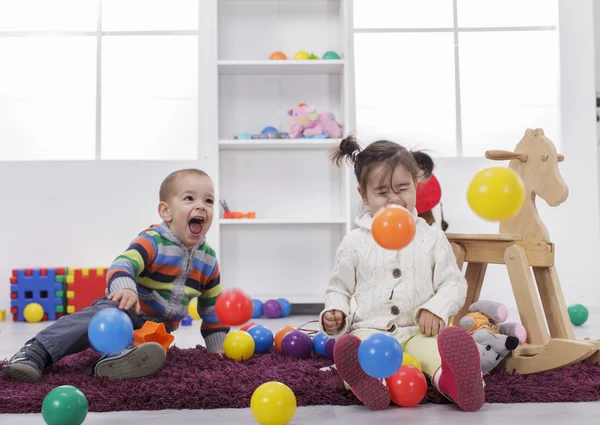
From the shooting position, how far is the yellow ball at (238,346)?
1.75 metres

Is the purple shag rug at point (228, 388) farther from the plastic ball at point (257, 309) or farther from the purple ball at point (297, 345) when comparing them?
the plastic ball at point (257, 309)

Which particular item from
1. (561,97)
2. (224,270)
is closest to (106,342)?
(224,270)

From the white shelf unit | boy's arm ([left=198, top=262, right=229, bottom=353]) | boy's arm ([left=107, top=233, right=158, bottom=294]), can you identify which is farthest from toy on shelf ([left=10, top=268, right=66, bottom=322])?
boy's arm ([left=107, top=233, right=158, bottom=294])

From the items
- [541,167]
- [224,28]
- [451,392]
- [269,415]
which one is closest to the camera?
[269,415]

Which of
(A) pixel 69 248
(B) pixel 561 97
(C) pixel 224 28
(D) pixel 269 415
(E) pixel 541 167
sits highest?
(C) pixel 224 28

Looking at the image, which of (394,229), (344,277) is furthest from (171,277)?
(394,229)

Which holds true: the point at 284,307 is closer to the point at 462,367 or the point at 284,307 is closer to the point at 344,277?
the point at 344,277

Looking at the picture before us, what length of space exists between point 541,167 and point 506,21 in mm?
2082

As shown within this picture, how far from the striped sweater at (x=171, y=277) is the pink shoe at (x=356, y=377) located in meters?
0.68

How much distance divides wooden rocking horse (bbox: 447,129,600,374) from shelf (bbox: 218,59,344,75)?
1.66m

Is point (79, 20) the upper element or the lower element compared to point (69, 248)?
upper

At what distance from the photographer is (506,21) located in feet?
11.6

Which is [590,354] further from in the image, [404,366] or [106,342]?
[106,342]

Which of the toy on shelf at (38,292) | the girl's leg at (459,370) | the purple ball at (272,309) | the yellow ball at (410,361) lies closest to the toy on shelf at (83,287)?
the toy on shelf at (38,292)
